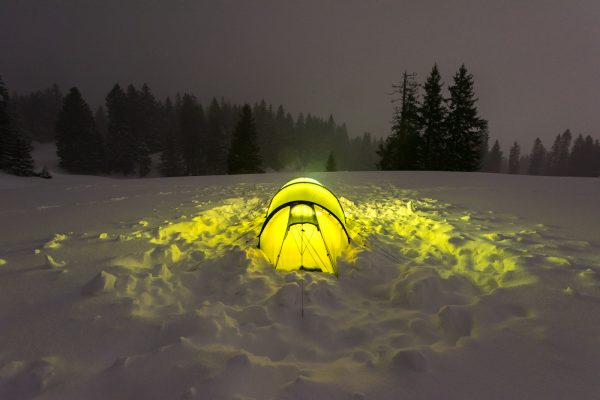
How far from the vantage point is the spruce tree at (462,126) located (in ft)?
85.1

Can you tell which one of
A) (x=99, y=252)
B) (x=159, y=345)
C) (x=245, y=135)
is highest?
(x=245, y=135)

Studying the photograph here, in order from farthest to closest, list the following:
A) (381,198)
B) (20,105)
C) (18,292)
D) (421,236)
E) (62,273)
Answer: (20,105) < (381,198) < (421,236) < (62,273) < (18,292)

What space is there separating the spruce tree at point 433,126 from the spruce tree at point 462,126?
0.53 metres

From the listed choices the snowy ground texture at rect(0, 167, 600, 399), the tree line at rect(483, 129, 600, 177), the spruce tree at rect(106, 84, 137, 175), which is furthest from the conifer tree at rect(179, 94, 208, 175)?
the tree line at rect(483, 129, 600, 177)

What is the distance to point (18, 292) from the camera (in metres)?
4.03

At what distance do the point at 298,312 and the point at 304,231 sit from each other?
1.89 m

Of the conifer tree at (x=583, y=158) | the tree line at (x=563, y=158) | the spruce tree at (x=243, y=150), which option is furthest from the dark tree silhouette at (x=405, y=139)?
the conifer tree at (x=583, y=158)

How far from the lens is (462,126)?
26375 millimetres

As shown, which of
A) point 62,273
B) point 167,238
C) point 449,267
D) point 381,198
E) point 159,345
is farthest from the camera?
point 381,198

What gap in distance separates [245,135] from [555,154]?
3343 inches

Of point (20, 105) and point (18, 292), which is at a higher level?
point (20, 105)

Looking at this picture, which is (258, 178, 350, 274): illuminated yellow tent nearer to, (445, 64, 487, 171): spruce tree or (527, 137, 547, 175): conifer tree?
(445, 64, 487, 171): spruce tree

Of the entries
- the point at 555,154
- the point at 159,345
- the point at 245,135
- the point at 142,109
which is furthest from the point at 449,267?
the point at 555,154

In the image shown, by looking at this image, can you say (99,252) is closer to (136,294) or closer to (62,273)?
(62,273)
